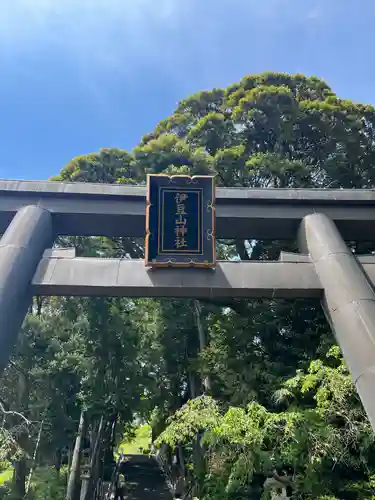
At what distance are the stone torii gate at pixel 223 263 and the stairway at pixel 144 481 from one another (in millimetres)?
14875

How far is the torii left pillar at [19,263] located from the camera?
5.82 metres

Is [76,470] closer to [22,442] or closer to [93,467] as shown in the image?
[93,467]

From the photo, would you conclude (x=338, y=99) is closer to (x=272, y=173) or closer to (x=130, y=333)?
(x=272, y=173)

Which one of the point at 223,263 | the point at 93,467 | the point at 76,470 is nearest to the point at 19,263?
the point at 223,263

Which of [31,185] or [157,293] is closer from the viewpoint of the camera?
[157,293]

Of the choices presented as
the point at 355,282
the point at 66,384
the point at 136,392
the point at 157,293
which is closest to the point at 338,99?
the point at 355,282

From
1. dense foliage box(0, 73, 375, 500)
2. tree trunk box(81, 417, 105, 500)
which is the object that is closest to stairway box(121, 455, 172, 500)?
dense foliage box(0, 73, 375, 500)

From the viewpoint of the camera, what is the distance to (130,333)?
45.8ft

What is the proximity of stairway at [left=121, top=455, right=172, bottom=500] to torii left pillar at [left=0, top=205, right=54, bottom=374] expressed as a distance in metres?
15.1

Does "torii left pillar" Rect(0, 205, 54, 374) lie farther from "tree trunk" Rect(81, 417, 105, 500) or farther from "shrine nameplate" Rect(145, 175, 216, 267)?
"tree trunk" Rect(81, 417, 105, 500)

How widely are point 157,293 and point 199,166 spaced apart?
267 inches

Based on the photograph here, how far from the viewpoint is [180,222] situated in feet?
23.6

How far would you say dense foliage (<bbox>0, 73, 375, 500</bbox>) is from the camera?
10133mm

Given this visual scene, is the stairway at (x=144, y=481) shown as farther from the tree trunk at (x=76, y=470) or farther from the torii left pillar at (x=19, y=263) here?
the torii left pillar at (x=19, y=263)
